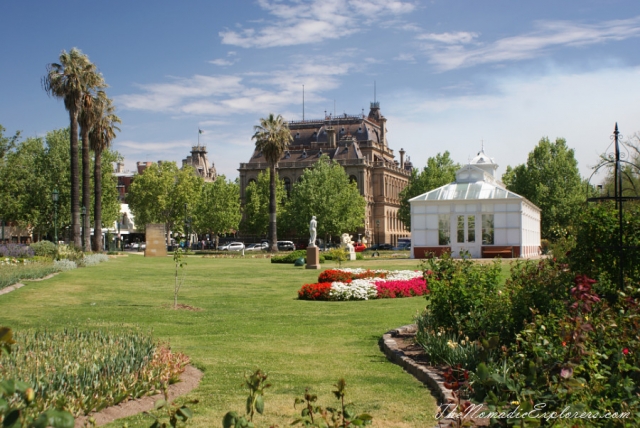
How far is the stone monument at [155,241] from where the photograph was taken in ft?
172

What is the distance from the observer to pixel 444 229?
1734 inches

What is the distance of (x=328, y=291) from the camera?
1886cm

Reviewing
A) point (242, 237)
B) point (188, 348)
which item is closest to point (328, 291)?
point (188, 348)

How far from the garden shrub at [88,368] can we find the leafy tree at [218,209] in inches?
2927

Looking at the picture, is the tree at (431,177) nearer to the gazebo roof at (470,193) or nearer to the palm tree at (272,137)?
the palm tree at (272,137)

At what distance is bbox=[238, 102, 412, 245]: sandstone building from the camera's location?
102375mm

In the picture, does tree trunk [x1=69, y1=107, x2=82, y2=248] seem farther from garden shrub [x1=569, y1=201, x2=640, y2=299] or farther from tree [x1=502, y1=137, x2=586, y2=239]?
tree [x1=502, y1=137, x2=586, y2=239]

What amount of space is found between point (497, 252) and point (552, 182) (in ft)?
83.9

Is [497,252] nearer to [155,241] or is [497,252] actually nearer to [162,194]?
[155,241]

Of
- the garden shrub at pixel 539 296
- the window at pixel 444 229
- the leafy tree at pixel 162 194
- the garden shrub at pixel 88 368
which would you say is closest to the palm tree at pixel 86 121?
the window at pixel 444 229

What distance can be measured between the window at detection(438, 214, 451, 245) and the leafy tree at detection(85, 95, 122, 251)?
23.0 meters

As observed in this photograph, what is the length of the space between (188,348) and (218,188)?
74042 mm

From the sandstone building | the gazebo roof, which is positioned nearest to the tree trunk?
the gazebo roof

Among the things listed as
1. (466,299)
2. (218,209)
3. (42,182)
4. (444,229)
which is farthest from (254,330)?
(218,209)
